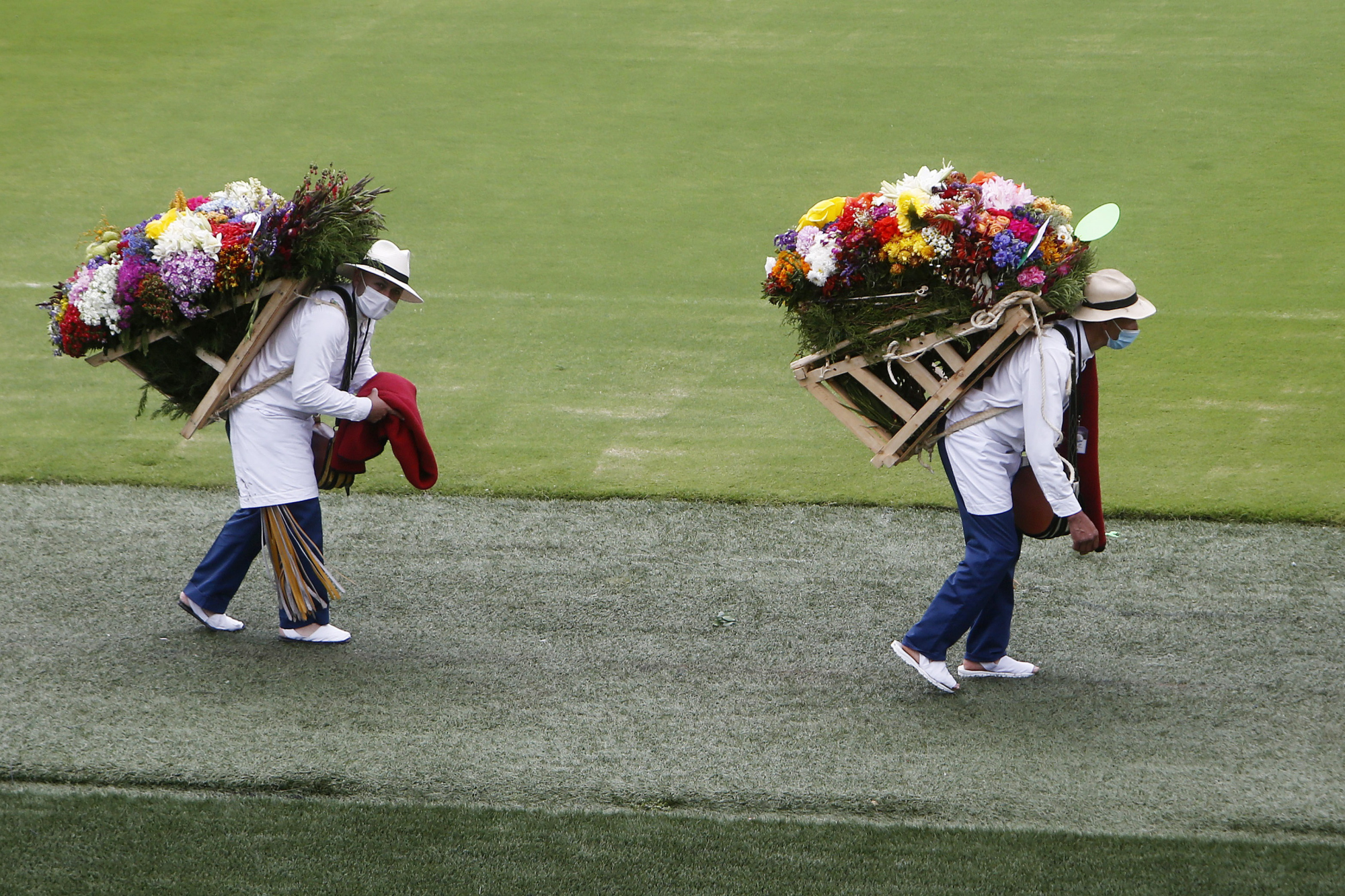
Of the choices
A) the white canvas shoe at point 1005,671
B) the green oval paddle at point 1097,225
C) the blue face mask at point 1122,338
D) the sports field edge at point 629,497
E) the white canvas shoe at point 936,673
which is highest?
the green oval paddle at point 1097,225

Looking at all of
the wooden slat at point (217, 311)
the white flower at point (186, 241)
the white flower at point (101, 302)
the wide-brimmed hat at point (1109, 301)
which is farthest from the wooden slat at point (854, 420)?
the white flower at point (101, 302)

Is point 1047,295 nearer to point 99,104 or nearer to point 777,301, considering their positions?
point 777,301

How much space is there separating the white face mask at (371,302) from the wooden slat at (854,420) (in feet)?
6.09

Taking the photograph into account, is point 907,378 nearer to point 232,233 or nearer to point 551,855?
point 551,855

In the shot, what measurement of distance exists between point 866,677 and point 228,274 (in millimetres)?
3205

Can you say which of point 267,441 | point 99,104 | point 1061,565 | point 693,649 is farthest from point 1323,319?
point 99,104

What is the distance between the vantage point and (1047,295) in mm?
5285

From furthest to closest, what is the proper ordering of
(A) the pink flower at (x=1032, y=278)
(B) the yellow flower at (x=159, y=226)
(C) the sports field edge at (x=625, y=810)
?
(B) the yellow flower at (x=159, y=226)
(A) the pink flower at (x=1032, y=278)
(C) the sports field edge at (x=625, y=810)

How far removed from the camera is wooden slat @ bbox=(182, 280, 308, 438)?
580cm

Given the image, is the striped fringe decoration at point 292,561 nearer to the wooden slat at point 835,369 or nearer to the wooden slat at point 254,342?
the wooden slat at point 254,342

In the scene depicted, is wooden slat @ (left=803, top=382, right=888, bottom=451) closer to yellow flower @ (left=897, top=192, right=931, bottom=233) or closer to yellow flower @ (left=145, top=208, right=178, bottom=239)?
yellow flower @ (left=897, top=192, right=931, bottom=233)

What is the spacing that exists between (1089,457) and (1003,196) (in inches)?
44.0

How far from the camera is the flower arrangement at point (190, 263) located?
5695 millimetres

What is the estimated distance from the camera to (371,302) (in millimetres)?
5914
